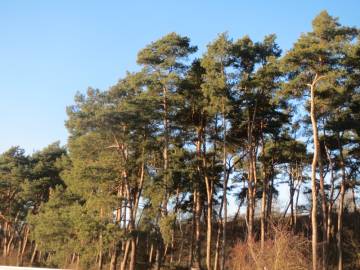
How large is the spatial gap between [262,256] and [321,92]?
29.6 feet

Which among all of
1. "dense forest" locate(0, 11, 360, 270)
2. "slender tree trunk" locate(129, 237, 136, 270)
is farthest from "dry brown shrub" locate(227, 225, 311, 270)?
"slender tree trunk" locate(129, 237, 136, 270)

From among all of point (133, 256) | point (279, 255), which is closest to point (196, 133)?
point (133, 256)

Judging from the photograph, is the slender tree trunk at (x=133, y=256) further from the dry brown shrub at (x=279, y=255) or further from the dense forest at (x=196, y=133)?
the dry brown shrub at (x=279, y=255)

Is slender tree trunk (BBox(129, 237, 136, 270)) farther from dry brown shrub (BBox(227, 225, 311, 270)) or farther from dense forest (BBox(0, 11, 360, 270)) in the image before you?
dry brown shrub (BBox(227, 225, 311, 270))

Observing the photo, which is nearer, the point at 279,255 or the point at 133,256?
the point at 279,255

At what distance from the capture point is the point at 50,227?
2484cm

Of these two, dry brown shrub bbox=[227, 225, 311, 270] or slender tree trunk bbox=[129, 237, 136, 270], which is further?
slender tree trunk bbox=[129, 237, 136, 270]

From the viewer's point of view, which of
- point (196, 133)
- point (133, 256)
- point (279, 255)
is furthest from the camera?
point (196, 133)

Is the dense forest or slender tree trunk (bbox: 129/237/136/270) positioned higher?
the dense forest

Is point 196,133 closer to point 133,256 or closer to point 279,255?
point 133,256

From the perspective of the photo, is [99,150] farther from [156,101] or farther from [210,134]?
[210,134]

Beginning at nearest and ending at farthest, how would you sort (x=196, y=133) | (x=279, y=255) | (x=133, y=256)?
(x=279, y=255)
(x=133, y=256)
(x=196, y=133)

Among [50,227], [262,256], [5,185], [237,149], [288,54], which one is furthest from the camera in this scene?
[5,185]

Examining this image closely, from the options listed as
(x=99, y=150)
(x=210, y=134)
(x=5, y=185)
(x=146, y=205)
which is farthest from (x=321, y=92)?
(x=5, y=185)
